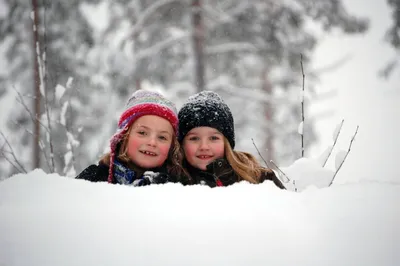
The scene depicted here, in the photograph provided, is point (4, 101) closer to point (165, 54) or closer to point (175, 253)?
point (165, 54)

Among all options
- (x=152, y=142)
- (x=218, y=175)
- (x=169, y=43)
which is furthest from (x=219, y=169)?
(x=169, y=43)

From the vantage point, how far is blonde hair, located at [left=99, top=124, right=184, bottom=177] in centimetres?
259

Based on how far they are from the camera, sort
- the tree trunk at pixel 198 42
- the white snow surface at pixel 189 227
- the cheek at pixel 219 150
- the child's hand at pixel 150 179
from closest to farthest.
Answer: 1. the white snow surface at pixel 189 227
2. the child's hand at pixel 150 179
3. the cheek at pixel 219 150
4. the tree trunk at pixel 198 42

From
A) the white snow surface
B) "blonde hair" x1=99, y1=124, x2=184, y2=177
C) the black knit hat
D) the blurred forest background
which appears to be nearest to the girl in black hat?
the black knit hat

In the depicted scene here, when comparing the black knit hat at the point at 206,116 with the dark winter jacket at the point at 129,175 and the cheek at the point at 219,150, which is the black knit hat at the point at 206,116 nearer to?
the cheek at the point at 219,150

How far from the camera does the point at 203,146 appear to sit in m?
2.70

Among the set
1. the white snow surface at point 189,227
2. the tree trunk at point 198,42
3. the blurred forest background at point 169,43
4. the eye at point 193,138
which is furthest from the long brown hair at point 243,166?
the tree trunk at point 198,42

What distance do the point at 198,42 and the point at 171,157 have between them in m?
5.84

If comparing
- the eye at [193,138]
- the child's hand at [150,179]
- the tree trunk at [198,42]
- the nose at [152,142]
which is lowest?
the child's hand at [150,179]

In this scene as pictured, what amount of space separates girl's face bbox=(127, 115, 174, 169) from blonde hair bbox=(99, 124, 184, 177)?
0.13ft

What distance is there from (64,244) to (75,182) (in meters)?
0.28

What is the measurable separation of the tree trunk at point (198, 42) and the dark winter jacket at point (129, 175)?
5337 millimetres

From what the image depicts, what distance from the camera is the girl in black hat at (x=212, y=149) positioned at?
263 centimetres

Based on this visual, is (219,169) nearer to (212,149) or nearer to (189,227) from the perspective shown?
(212,149)
